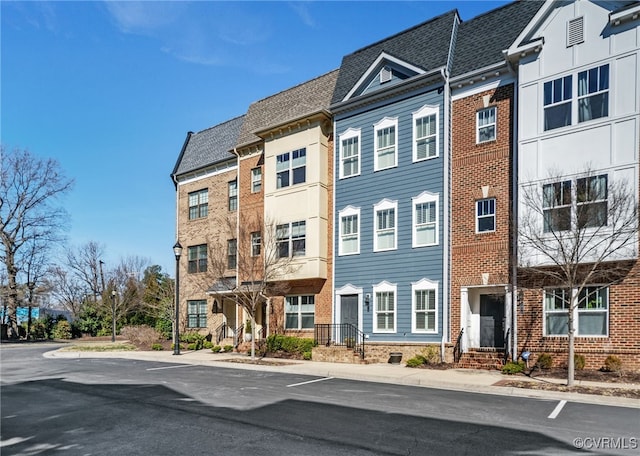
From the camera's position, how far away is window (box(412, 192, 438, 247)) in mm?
18406

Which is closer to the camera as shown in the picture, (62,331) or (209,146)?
(209,146)

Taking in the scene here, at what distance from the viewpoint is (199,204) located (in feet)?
95.6

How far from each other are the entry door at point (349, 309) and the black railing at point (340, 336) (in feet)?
0.89

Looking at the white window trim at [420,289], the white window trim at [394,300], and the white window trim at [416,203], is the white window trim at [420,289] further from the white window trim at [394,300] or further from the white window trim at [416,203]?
the white window trim at [416,203]

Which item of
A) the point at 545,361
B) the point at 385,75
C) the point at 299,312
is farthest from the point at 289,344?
the point at 385,75

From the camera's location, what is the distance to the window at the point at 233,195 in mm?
26703

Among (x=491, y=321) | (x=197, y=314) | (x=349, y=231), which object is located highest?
(x=349, y=231)

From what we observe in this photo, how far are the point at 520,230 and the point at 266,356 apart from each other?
39.0 feet

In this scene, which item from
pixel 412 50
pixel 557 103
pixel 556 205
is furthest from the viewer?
pixel 412 50

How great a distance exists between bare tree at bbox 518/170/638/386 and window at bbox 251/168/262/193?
44.4 ft

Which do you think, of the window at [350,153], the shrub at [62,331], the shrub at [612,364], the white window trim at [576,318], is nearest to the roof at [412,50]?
the window at [350,153]

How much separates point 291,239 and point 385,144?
6.10m

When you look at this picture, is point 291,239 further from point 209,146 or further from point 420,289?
point 209,146

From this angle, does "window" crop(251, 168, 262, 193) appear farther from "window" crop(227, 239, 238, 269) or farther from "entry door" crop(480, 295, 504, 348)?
"entry door" crop(480, 295, 504, 348)
